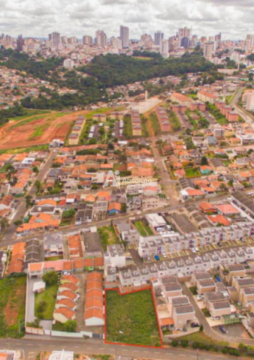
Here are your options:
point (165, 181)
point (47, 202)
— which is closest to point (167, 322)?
point (47, 202)

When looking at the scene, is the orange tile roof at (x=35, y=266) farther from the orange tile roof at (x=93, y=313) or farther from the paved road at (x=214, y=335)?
the paved road at (x=214, y=335)

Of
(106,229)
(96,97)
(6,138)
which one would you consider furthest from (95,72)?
(106,229)

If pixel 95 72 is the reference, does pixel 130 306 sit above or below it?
below

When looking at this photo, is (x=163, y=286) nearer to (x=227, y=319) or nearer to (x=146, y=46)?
(x=227, y=319)

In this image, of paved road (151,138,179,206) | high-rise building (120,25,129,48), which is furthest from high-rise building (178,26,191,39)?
paved road (151,138,179,206)

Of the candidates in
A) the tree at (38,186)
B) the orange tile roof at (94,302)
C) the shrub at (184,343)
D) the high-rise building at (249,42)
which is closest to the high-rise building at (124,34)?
the high-rise building at (249,42)

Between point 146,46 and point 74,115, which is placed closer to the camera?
point 74,115

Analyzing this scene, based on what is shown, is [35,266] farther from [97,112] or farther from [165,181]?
[97,112]
